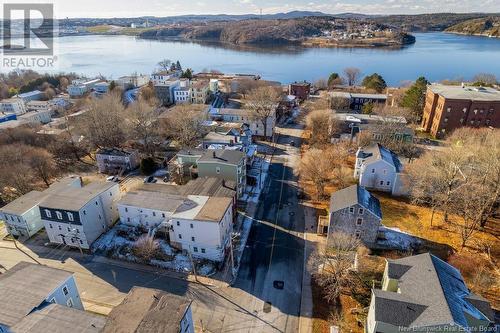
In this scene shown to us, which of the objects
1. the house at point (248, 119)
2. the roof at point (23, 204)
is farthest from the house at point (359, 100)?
the roof at point (23, 204)

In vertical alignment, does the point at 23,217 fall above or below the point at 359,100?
below

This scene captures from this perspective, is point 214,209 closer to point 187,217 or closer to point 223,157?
point 187,217

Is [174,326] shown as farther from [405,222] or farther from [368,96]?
[368,96]

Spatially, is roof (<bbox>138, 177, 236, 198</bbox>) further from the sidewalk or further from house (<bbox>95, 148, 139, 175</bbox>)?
house (<bbox>95, 148, 139, 175</bbox>)

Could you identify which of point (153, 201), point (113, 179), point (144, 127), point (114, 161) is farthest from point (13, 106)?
point (153, 201)

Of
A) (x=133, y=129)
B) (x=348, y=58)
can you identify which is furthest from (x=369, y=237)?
(x=348, y=58)

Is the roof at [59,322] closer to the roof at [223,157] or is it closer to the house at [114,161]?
the roof at [223,157]

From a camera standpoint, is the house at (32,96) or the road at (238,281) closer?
the road at (238,281)
